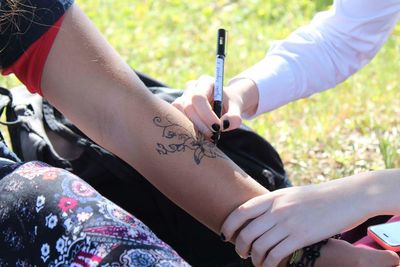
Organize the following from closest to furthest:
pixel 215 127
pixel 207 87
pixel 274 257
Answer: pixel 274 257 → pixel 215 127 → pixel 207 87

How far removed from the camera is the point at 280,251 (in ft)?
5.12

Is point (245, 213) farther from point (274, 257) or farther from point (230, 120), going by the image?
point (230, 120)

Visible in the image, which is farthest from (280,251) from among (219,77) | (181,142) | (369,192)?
(219,77)

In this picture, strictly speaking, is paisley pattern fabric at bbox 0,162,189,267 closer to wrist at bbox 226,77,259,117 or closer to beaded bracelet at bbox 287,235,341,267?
beaded bracelet at bbox 287,235,341,267

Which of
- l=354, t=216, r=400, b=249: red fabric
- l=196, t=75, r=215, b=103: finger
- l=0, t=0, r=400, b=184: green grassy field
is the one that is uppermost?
l=196, t=75, r=215, b=103: finger

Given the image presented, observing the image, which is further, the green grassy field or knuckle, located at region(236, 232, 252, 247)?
the green grassy field

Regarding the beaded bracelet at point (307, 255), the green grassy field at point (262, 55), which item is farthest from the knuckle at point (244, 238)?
the green grassy field at point (262, 55)

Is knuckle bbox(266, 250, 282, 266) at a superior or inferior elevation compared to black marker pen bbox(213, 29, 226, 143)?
inferior

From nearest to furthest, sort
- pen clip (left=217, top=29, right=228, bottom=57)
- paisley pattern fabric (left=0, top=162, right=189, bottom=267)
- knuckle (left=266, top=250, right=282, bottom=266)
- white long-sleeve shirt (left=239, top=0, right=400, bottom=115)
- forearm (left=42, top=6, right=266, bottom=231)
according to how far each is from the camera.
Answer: paisley pattern fabric (left=0, top=162, right=189, bottom=267) < knuckle (left=266, top=250, right=282, bottom=266) < forearm (left=42, top=6, right=266, bottom=231) < pen clip (left=217, top=29, right=228, bottom=57) < white long-sleeve shirt (left=239, top=0, right=400, bottom=115)

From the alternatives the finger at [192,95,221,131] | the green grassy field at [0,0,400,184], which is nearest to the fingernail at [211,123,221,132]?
the finger at [192,95,221,131]

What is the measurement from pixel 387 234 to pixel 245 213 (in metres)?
0.30

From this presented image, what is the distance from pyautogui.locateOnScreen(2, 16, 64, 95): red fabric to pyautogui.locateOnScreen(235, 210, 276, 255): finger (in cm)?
59

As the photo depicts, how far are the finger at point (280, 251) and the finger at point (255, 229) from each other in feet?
0.14

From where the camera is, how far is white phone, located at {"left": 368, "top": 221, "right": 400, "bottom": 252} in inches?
63.1
